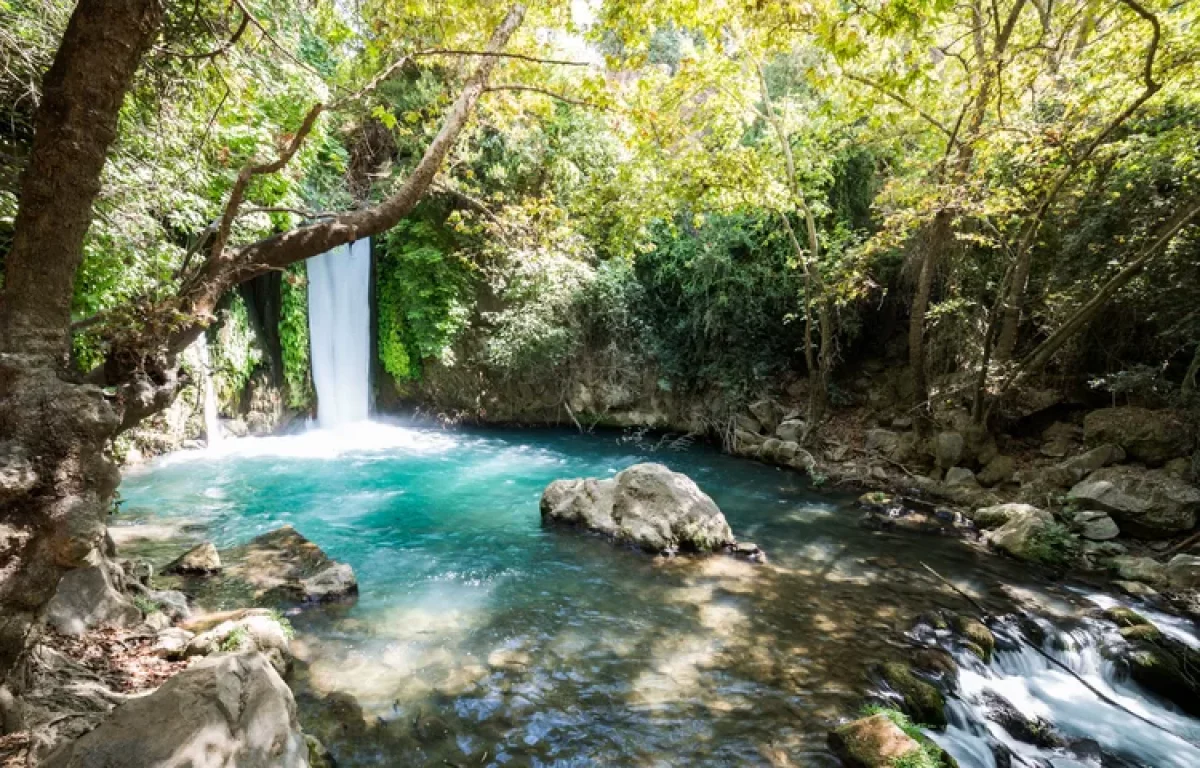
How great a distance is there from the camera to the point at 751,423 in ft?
41.2

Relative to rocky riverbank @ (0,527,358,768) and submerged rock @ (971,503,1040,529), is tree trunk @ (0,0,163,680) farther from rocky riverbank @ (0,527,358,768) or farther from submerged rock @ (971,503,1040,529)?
submerged rock @ (971,503,1040,529)

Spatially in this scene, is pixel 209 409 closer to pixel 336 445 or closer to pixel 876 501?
pixel 336 445

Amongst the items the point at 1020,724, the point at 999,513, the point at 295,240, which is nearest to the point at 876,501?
the point at 999,513

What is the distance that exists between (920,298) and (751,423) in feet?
14.5

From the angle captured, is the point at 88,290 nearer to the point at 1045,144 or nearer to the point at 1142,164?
the point at 1045,144

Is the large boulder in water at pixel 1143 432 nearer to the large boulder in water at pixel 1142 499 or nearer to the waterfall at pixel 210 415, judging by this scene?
the large boulder in water at pixel 1142 499

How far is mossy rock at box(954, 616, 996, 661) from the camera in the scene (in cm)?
494

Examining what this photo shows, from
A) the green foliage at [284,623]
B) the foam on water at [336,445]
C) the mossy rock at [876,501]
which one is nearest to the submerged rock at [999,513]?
the mossy rock at [876,501]

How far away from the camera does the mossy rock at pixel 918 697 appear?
4.11 meters

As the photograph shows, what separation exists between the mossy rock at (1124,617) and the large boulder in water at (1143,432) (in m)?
3.24

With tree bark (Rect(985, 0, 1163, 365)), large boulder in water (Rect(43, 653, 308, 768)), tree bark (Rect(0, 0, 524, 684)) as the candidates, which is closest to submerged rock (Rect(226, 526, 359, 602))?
large boulder in water (Rect(43, 653, 308, 768))

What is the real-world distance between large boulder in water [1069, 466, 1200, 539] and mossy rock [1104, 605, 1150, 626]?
2051 millimetres

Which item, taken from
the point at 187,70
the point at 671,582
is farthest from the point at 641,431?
the point at 187,70

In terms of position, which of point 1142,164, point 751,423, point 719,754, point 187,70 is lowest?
point 719,754
